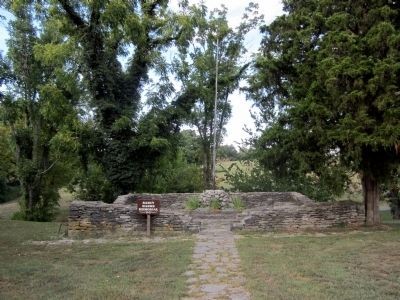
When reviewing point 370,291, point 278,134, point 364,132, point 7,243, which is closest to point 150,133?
point 278,134

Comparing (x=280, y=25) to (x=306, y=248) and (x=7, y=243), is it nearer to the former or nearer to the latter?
(x=306, y=248)

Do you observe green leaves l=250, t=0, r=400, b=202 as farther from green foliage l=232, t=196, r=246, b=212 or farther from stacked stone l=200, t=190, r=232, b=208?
stacked stone l=200, t=190, r=232, b=208

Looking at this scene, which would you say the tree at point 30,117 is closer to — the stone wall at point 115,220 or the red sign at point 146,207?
the stone wall at point 115,220

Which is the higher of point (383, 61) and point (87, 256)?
point (383, 61)

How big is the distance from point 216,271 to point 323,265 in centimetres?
187

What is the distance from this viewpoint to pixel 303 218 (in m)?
12.4

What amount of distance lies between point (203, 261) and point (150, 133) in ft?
32.4

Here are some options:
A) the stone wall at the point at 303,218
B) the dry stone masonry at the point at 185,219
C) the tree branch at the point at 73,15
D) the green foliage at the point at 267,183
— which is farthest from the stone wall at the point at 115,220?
the tree branch at the point at 73,15

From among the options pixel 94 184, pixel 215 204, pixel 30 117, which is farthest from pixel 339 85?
pixel 30 117

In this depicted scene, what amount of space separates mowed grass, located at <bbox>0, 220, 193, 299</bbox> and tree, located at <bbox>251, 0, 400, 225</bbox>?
4.77m

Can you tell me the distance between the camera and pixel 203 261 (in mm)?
7918

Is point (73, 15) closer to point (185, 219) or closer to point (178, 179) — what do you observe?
point (185, 219)

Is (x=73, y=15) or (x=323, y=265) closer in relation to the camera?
(x=323, y=265)

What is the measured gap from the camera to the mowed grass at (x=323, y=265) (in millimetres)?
5675
